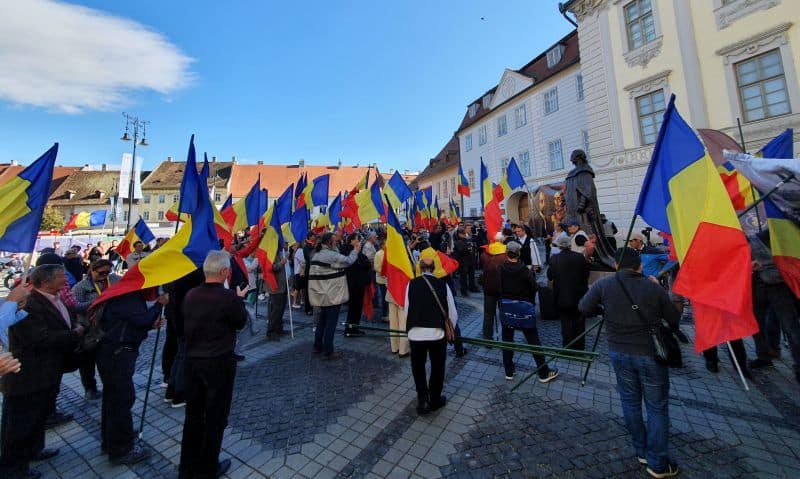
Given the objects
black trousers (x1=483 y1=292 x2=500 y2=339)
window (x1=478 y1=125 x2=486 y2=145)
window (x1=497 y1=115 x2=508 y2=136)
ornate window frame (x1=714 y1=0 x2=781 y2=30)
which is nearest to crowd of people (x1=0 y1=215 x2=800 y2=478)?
black trousers (x1=483 y1=292 x2=500 y2=339)

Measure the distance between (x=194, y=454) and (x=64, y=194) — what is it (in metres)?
59.1

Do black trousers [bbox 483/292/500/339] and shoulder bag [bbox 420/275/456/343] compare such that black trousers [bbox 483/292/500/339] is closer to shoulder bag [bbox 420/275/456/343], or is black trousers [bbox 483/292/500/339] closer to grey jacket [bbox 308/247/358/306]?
shoulder bag [bbox 420/275/456/343]

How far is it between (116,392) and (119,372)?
0.18m

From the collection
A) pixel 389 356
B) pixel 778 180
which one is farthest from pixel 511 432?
pixel 778 180

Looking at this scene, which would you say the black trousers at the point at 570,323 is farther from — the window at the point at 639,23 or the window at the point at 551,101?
the window at the point at 551,101

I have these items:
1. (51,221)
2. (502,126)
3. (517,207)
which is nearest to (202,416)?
(517,207)

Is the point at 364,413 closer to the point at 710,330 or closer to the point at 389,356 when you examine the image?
the point at 389,356

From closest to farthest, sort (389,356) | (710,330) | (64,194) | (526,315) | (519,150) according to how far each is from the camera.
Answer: (710,330)
(526,315)
(389,356)
(519,150)
(64,194)

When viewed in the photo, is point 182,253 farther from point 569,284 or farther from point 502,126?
point 502,126

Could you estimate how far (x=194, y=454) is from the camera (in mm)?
2779

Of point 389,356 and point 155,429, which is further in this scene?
point 389,356

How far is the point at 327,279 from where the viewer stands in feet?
17.7

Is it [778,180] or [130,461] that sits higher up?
[778,180]

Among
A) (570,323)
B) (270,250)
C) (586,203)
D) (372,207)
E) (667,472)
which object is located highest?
(372,207)
